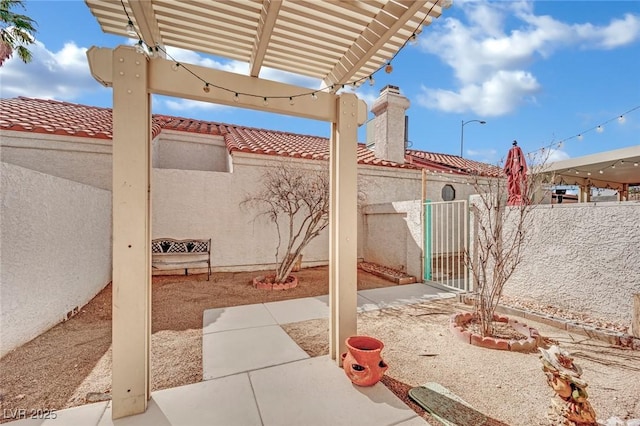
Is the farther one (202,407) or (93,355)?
(93,355)

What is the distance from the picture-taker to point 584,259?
14.2ft

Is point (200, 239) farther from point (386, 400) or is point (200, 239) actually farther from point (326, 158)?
point (386, 400)

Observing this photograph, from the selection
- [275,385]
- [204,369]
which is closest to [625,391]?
[275,385]

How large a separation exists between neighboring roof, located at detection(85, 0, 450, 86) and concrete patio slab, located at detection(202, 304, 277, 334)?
12.3 feet

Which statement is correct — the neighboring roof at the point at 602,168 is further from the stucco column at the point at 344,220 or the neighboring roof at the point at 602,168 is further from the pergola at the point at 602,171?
the stucco column at the point at 344,220

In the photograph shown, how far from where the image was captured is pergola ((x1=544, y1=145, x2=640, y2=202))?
28.1 feet

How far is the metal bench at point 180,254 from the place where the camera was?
673 centimetres

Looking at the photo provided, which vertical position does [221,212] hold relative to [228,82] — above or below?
below

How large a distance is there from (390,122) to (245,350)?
29.7 ft

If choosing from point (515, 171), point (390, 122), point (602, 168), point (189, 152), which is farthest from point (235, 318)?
point (602, 168)

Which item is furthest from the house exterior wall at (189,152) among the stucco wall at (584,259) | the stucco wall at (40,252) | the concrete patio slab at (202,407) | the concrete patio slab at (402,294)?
the stucco wall at (584,259)

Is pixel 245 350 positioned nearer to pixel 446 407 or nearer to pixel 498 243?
pixel 446 407

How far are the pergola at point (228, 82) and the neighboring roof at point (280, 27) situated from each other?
1 cm

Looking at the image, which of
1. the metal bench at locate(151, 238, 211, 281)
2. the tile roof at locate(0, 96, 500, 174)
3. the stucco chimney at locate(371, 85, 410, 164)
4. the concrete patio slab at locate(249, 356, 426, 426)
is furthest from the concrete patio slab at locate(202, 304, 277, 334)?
the stucco chimney at locate(371, 85, 410, 164)
